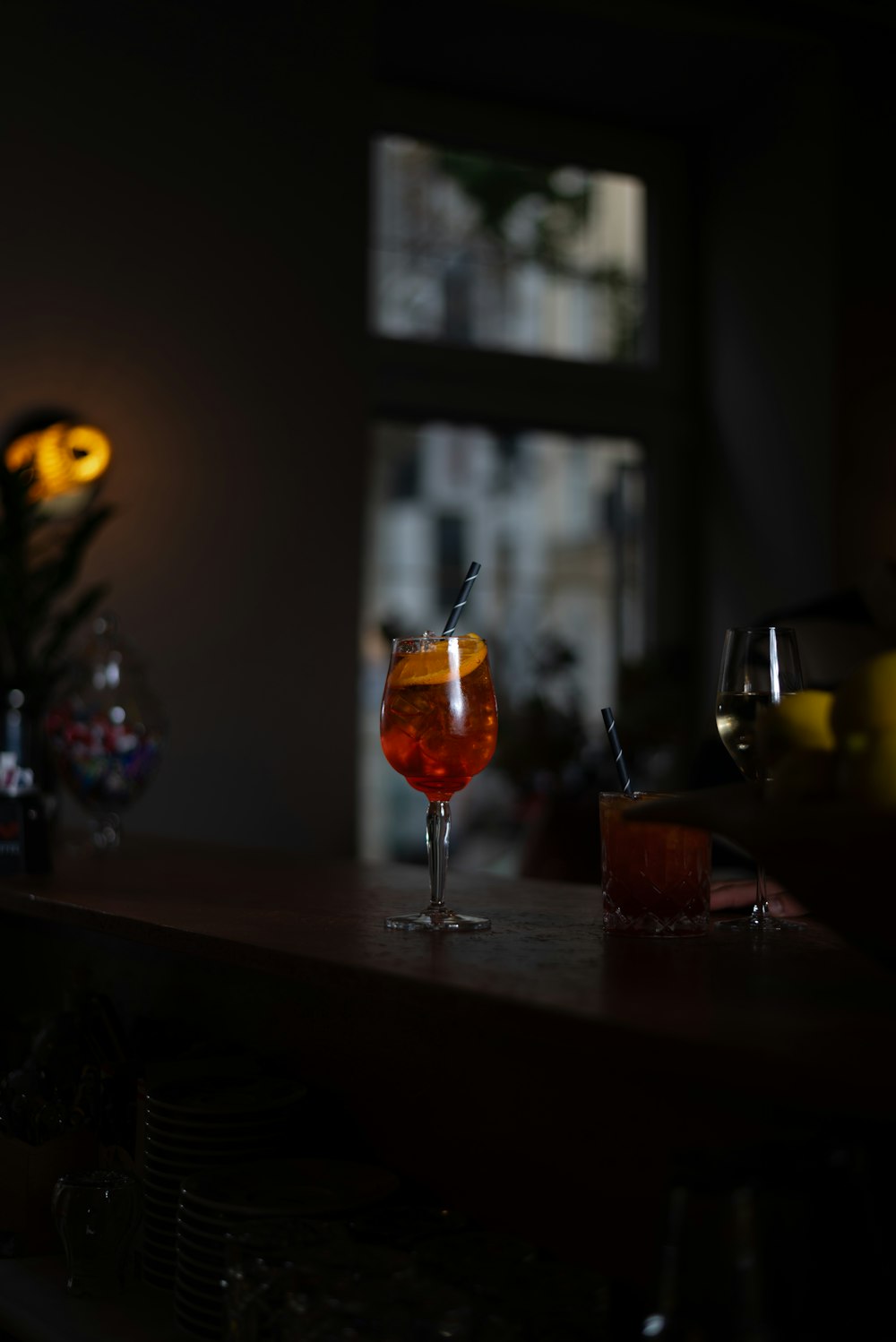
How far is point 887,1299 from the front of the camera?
737 mm

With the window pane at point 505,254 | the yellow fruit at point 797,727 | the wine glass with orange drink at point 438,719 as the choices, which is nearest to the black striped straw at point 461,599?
the wine glass with orange drink at point 438,719

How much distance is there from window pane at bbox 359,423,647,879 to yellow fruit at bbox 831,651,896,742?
10.5ft

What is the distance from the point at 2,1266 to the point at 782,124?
4.00 m

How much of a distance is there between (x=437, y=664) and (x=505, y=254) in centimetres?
355

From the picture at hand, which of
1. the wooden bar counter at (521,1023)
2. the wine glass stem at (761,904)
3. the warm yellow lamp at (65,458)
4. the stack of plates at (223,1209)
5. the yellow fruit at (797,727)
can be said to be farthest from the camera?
the warm yellow lamp at (65,458)

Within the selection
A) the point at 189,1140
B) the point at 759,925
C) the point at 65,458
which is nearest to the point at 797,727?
the point at 759,925

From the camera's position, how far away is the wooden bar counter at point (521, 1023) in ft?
2.52

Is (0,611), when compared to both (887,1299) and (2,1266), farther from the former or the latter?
(887,1299)

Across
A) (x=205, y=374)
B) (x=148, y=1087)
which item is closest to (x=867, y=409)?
(x=205, y=374)

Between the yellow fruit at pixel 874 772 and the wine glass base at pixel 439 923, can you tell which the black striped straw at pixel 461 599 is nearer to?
the wine glass base at pixel 439 923

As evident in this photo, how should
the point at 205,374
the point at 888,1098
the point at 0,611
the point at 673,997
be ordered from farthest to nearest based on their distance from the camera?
the point at 205,374 < the point at 0,611 < the point at 673,997 < the point at 888,1098

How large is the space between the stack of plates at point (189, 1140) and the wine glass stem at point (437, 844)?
8.7 inches

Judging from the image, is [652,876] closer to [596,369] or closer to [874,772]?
[874,772]

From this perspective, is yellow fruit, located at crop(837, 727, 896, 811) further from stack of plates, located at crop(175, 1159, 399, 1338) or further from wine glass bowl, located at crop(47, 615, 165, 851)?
wine glass bowl, located at crop(47, 615, 165, 851)
